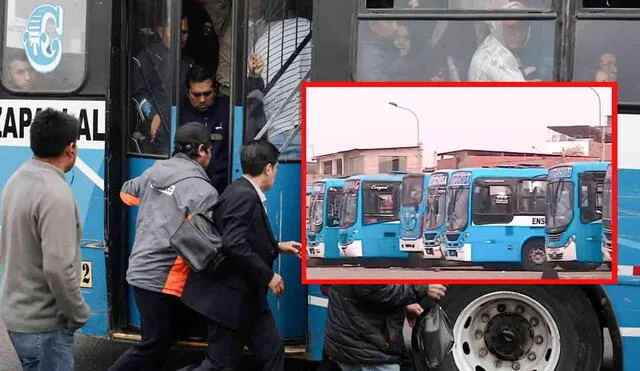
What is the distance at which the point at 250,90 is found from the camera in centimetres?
577

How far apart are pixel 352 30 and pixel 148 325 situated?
2200 millimetres

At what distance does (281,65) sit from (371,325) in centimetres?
213

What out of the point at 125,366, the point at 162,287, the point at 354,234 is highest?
the point at 354,234

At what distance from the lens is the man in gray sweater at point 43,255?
145 inches

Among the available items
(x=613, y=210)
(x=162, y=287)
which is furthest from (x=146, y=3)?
(x=613, y=210)

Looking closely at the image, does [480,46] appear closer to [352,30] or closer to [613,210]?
[352,30]

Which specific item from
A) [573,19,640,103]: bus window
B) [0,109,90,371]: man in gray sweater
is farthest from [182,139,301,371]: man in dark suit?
[573,19,640,103]: bus window

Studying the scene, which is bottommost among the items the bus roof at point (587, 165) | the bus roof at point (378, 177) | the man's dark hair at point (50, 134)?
the bus roof at point (378, 177)

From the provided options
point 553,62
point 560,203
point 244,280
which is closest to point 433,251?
point 560,203

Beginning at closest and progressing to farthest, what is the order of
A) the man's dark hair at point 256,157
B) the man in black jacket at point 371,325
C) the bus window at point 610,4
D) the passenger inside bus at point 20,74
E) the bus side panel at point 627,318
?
the man in black jacket at point 371,325, the man's dark hair at point 256,157, the bus window at point 610,4, the bus side panel at point 627,318, the passenger inside bus at point 20,74

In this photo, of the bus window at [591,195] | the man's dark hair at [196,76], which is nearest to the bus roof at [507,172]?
the bus window at [591,195]

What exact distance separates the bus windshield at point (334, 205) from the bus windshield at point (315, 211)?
0.04m

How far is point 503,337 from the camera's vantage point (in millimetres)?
5566

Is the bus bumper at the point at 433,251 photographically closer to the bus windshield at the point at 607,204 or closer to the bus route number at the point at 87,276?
the bus windshield at the point at 607,204
